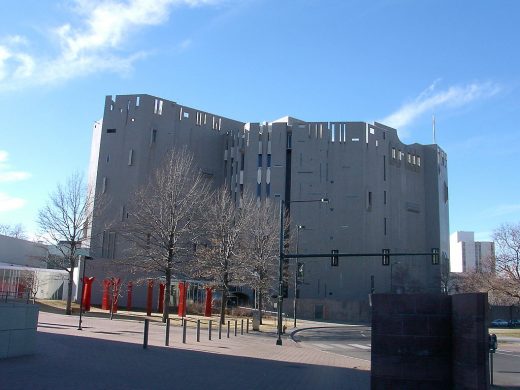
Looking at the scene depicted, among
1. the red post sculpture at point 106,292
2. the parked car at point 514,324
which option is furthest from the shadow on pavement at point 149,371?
the parked car at point 514,324

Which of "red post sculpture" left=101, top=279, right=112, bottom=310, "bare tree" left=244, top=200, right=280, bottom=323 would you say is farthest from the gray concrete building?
"bare tree" left=244, top=200, right=280, bottom=323

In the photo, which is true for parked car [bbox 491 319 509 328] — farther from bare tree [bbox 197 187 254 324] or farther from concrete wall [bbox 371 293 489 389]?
concrete wall [bbox 371 293 489 389]

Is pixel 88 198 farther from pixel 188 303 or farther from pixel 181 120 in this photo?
pixel 181 120

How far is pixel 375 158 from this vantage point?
82.8m

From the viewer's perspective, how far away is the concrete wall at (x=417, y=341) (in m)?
12.3

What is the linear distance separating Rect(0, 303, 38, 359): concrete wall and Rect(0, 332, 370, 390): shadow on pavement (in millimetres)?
379

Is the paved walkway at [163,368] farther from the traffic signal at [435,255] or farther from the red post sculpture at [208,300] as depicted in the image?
the red post sculpture at [208,300]

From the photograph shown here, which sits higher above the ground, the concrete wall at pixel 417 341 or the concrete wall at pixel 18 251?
the concrete wall at pixel 18 251

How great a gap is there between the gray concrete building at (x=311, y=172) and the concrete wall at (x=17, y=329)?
189 ft

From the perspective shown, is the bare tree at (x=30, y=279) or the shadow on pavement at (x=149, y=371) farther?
the bare tree at (x=30, y=279)

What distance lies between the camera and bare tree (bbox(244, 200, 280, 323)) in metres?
47.2

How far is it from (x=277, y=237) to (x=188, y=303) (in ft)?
38.4

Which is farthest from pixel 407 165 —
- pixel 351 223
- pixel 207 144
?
pixel 207 144

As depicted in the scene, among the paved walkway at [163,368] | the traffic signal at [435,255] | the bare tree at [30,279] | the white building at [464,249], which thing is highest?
the white building at [464,249]
